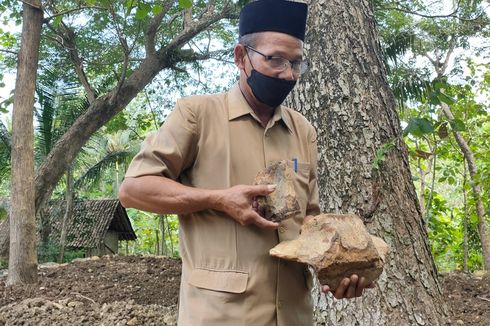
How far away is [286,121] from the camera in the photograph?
200 centimetres

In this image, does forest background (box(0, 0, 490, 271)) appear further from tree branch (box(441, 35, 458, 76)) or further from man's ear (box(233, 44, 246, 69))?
man's ear (box(233, 44, 246, 69))

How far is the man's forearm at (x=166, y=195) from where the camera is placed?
5.43 feet

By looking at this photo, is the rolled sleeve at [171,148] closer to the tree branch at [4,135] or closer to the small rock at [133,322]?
the small rock at [133,322]

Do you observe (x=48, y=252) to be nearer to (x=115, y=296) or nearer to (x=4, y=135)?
(x=4, y=135)

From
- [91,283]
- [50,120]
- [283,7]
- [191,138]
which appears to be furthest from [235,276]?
[50,120]

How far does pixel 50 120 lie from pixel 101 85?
144 cm

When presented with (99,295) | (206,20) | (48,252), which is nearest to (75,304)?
(99,295)

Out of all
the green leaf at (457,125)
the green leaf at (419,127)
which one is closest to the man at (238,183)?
the green leaf at (419,127)

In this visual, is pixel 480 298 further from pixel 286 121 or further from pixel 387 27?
pixel 387 27

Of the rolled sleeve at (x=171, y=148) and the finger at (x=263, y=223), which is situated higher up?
the rolled sleeve at (x=171, y=148)

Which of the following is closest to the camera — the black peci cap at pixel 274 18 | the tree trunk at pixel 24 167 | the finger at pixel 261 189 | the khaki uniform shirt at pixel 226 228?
the finger at pixel 261 189

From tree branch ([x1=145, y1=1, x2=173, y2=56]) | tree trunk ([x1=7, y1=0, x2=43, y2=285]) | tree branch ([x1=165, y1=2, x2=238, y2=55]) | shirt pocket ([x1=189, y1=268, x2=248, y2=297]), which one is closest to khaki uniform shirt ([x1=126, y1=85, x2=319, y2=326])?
shirt pocket ([x1=189, y1=268, x2=248, y2=297])

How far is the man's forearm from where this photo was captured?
5.43ft

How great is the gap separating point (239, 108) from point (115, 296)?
4.66m
